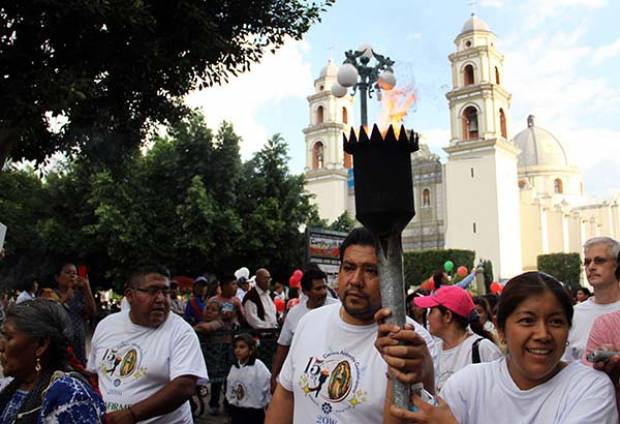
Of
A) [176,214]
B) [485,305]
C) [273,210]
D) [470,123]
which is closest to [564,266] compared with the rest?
[470,123]

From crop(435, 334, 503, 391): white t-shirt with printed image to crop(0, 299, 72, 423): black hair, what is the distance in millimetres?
2343

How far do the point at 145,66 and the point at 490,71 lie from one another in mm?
49497

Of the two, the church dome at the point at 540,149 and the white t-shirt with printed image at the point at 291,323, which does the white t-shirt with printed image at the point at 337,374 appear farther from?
the church dome at the point at 540,149

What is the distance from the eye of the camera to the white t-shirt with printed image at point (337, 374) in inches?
91.0

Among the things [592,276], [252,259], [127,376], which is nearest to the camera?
[127,376]

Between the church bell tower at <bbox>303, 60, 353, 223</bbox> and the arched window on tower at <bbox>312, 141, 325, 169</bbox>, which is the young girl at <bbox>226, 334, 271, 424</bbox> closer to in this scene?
the church bell tower at <bbox>303, 60, 353, 223</bbox>

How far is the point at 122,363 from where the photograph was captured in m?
3.41

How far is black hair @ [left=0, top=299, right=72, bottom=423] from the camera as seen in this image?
8.38 ft

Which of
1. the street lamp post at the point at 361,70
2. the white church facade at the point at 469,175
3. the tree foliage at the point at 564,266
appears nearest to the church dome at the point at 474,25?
the white church facade at the point at 469,175

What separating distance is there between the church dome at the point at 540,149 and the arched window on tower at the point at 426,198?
87.7 ft

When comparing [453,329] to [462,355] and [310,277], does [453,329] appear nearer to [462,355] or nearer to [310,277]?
[462,355]

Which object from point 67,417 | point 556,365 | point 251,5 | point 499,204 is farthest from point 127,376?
point 499,204

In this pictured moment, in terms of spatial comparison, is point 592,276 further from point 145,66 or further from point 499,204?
point 499,204

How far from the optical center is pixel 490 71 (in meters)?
53.0
